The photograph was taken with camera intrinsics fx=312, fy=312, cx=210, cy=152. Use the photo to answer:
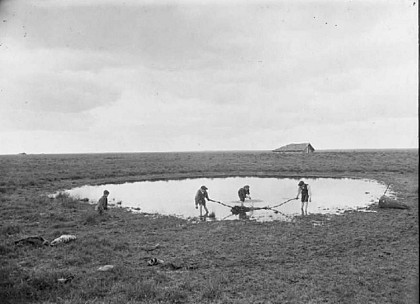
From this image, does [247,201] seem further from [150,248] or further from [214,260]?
[214,260]

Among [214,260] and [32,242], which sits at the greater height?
[32,242]

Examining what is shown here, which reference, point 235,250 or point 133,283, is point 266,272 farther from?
point 133,283

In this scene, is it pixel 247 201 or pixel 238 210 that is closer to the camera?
pixel 238 210

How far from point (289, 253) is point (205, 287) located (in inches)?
140

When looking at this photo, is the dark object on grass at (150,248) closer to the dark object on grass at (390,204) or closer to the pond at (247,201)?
the pond at (247,201)

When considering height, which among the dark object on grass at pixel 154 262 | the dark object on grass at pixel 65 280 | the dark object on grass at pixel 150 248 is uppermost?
the dark object on grass at pixel 65 280

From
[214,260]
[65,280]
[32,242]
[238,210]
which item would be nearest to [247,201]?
[238,210]

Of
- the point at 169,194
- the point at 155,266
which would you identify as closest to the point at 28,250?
the point at 155,266

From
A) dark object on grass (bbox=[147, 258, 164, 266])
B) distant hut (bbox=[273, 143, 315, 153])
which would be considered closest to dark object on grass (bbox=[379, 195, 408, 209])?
dark object on grass (bbox=[147, 258, 164, 266])

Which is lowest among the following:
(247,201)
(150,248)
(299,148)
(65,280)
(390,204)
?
(150,248)

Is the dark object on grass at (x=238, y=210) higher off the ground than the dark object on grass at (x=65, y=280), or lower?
higher

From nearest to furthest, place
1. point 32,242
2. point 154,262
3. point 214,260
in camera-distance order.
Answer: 1. point 154,262
2. point 214,260
3. point 32,242

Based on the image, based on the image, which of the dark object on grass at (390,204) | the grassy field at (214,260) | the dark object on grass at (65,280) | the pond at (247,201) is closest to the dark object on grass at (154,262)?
the grassy field at (214,260)

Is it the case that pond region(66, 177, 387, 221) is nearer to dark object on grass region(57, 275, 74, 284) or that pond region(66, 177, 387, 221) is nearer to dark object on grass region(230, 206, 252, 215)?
dark object on grass region(230, 206, 252, 215)
